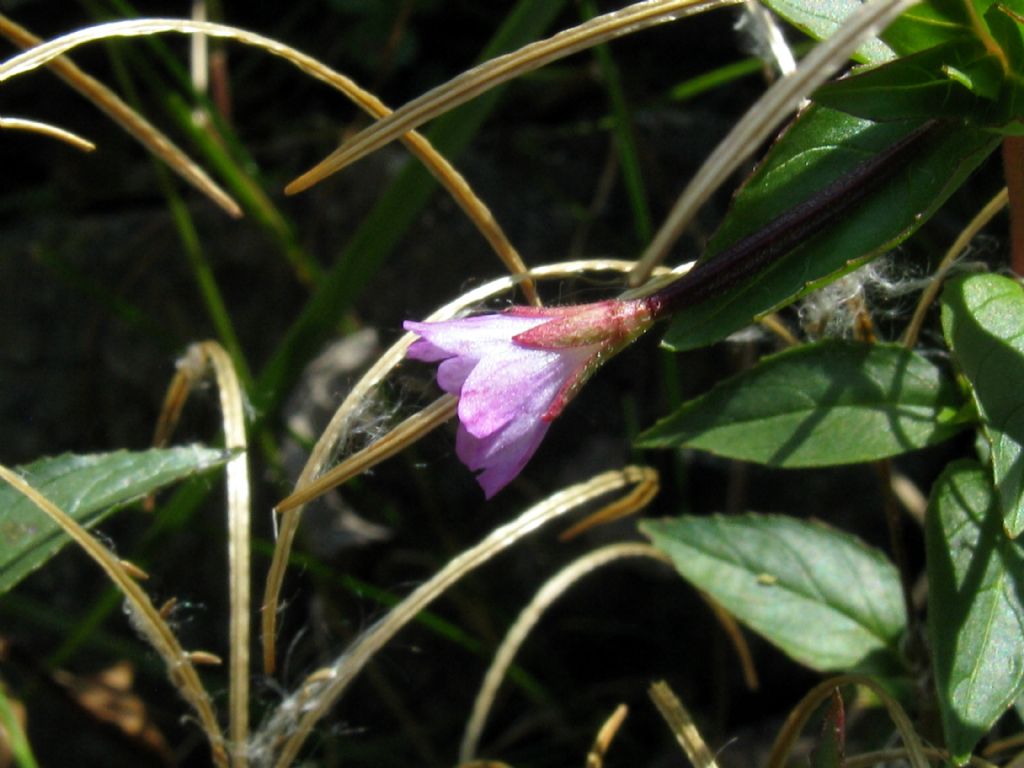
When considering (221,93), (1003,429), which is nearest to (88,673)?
(221,93)

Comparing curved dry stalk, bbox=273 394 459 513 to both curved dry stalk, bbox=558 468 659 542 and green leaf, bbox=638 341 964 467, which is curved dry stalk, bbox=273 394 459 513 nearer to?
green leaf, bbox=638 341 964 467

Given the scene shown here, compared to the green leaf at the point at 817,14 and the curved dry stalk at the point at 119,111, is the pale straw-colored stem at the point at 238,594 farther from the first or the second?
the green leaf at the point at 817,14

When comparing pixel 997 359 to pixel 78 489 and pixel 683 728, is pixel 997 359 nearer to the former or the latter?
pixel 683 728

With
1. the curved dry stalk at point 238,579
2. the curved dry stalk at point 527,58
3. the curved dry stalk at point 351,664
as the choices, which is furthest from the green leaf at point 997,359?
the curved dry stalk at point 238,579

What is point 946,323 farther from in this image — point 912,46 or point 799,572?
point 799,572

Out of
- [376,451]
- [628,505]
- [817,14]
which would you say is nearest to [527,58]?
[817,14]

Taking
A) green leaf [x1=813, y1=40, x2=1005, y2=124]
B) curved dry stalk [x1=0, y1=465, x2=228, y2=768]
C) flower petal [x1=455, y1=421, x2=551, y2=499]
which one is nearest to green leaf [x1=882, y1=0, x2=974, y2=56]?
green leaf [x1=813, y1=40, x2=1005, y2=124]

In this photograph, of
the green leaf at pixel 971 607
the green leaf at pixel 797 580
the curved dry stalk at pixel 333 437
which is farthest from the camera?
the green leaf at pixel 797 580
